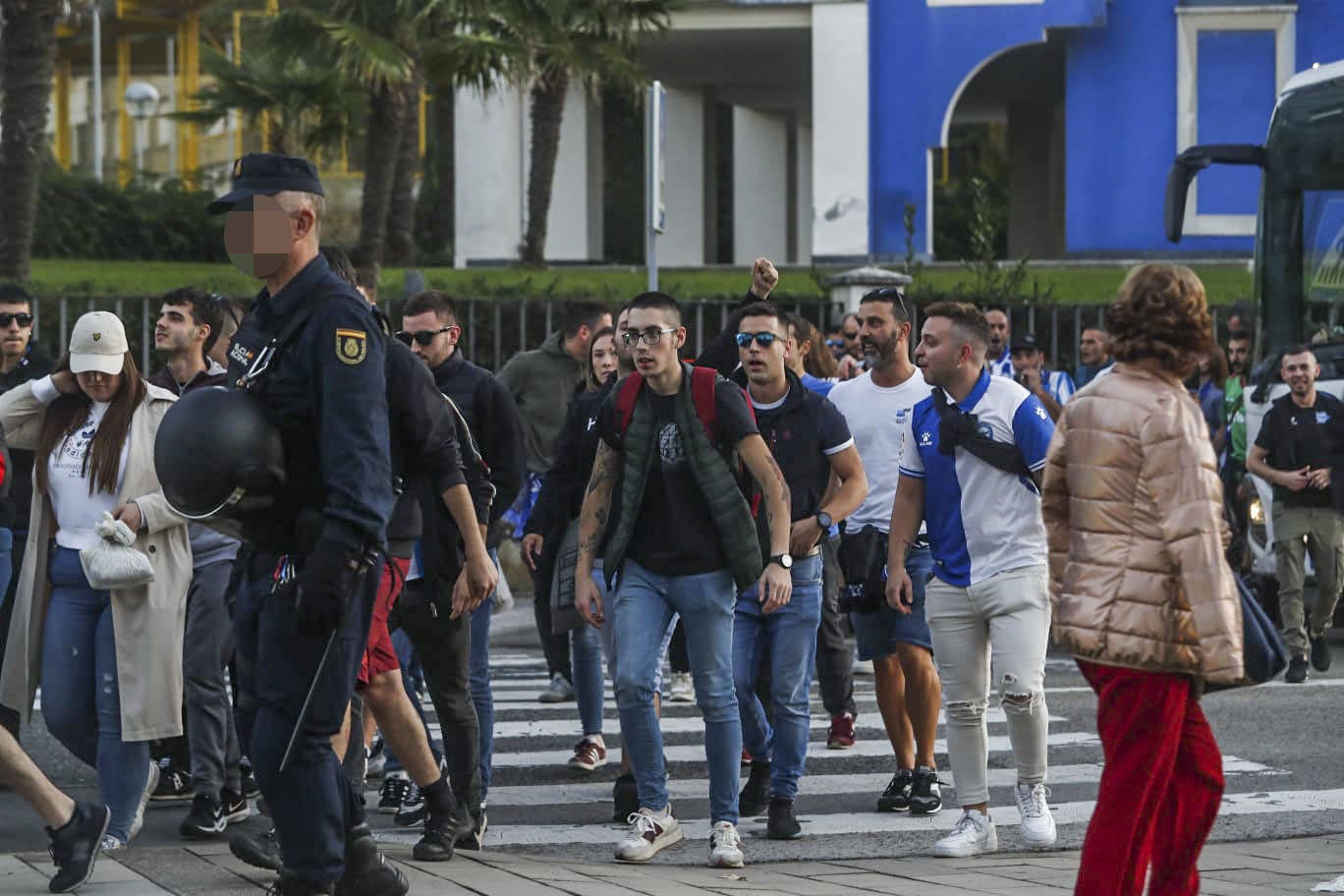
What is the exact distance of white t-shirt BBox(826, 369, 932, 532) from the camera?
29.0ft

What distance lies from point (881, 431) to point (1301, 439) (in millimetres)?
4432

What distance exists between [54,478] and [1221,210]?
24.1m

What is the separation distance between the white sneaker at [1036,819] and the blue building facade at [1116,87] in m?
22.7

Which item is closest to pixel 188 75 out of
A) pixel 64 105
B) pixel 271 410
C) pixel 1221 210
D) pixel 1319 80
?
pixel 64 105

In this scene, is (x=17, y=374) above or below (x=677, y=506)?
above

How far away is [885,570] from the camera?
8.42 m

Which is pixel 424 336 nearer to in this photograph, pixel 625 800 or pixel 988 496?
pixel 625 800

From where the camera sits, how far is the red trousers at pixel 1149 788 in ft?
16.7

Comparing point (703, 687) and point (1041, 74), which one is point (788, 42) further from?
point (703, 687)

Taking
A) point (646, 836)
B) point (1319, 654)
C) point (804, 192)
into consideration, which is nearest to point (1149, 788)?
point (646, 836)

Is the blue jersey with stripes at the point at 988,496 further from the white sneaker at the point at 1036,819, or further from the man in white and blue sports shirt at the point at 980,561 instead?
the white sneaker at the point at 1036,819

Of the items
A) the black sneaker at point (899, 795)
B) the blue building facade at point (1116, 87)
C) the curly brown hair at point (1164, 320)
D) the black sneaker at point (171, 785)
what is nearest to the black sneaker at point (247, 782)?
the black sneaker at point (171, 785)

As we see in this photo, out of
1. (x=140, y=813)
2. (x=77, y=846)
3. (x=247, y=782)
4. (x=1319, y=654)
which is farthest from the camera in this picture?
(x=1319, y=654)

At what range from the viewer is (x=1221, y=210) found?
28.9 meters
